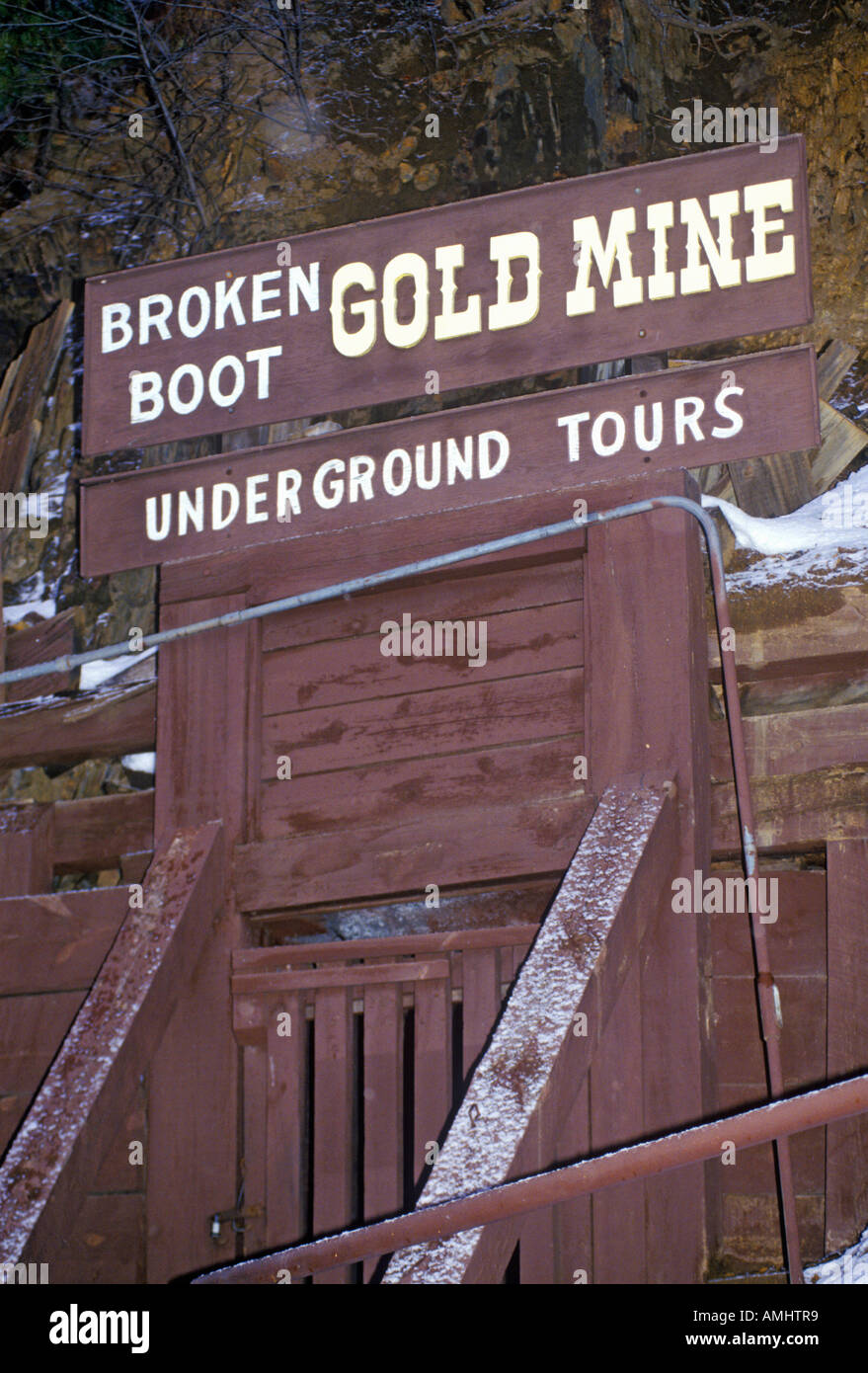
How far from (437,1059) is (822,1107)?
258 centimetres

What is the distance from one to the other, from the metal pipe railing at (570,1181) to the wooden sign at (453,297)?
2943 millimetres

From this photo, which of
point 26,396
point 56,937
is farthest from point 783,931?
point 26,396

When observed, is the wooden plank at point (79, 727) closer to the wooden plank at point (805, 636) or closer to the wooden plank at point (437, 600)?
the wooden plank at point (437, 600)

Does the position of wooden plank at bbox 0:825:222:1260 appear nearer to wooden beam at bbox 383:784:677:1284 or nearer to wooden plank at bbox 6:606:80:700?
wooden beam at bbox 383:784:677:1284

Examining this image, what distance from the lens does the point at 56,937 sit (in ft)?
18.3

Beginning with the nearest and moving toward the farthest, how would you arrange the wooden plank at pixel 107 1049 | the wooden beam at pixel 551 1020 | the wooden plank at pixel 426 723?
the wooden beam at pixel 551 1020 < the wooden plank at pixel 107 1049 < the wooden plank at pixel 426 723

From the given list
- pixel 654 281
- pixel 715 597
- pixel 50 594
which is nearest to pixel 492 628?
pixel 715 597

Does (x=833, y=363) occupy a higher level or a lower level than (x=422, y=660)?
higher

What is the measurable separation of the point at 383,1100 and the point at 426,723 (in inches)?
49.7

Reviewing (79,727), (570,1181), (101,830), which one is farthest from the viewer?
(79,727)

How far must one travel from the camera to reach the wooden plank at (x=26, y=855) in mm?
6047

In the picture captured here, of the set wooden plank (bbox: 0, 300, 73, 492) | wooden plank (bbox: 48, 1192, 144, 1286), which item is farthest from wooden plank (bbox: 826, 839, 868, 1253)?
wooden plank (bbox: 0, 300, 73, 492)

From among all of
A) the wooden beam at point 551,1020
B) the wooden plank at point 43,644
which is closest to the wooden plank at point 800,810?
the wooden beam at point 551,1020

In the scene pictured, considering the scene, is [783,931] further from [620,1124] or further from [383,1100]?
[383,1100]
